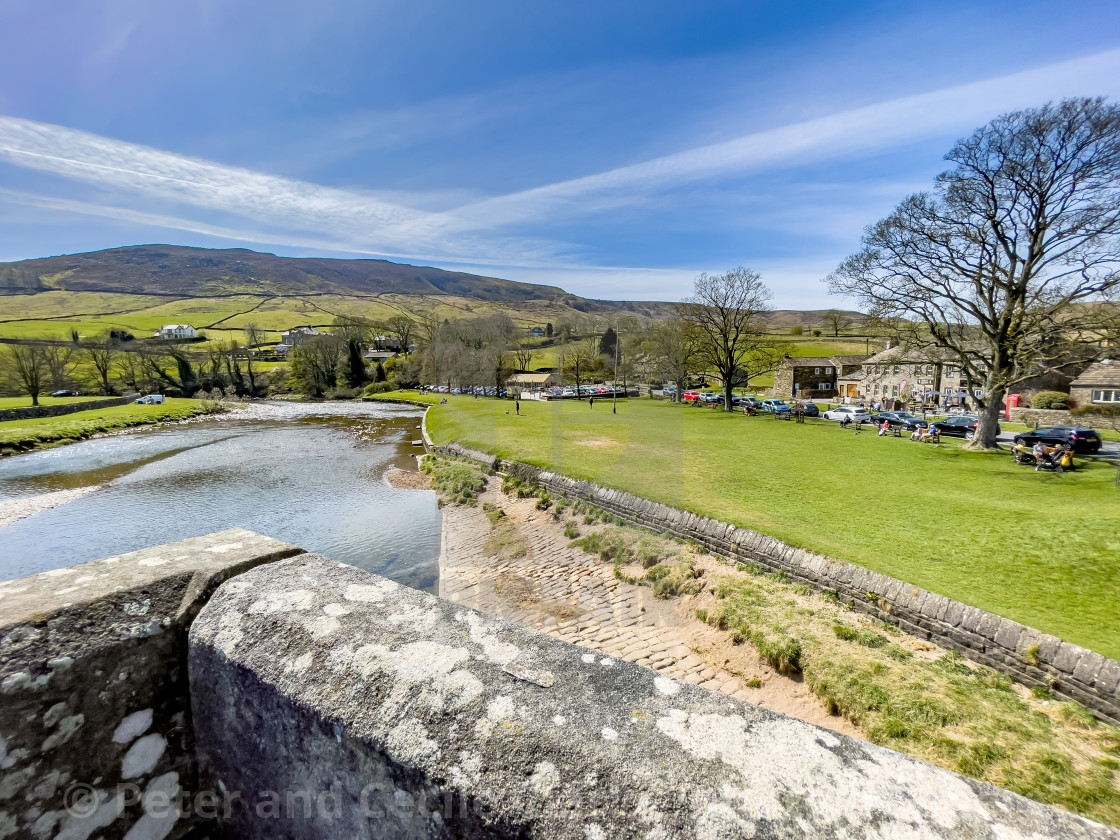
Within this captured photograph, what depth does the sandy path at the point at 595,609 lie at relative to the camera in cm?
707

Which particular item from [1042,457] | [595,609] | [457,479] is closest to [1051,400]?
[1042,457]

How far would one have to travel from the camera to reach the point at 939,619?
22.7 feet

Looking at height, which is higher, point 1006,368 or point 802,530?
point 1006,368

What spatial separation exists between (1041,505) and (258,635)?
1655 cm

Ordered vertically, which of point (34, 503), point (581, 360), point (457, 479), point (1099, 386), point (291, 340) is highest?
point (291, 340)

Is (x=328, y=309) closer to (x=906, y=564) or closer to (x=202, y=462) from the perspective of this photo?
(x=202, y=462)

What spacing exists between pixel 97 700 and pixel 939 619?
A: 9.20 meters

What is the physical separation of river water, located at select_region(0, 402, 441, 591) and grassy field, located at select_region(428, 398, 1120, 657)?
19.4 feet

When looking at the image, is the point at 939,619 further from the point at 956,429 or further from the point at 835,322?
the point at 835,322

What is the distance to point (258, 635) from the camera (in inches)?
71.2

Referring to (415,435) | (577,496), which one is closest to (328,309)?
(415,435)

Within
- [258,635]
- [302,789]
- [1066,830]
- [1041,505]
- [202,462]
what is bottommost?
[202,462]

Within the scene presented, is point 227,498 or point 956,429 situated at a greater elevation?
point 956,429

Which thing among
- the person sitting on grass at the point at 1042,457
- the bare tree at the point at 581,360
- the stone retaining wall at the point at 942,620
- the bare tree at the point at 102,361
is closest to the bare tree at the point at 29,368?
the bare tree at the point at 102,361
